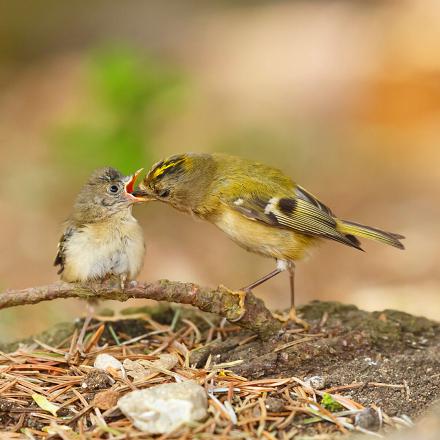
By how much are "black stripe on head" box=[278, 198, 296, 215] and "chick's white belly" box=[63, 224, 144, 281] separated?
0.96 metres

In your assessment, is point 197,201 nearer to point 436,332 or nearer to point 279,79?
point 436,332

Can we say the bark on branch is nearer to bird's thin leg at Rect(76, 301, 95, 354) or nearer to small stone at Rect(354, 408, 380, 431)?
bird's thin leg at Rect(76, 301, 95, 354)

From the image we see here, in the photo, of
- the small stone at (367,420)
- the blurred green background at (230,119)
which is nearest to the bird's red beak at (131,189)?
the blurred green background at (230,119)

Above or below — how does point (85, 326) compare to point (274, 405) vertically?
below

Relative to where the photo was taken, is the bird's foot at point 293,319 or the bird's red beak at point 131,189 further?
the bird's red beak at point 131,189

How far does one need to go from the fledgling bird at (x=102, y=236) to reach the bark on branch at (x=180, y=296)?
14cm

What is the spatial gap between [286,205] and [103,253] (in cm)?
128

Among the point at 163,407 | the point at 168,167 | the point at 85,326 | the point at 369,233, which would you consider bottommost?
the point at 85,326

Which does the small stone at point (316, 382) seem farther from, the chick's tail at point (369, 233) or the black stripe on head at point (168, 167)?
the black stripe on head at point (168, 167)

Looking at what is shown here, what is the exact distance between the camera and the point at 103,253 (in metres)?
4.20

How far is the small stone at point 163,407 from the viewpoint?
303cm

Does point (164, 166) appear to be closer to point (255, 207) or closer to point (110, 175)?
point (110, 175)

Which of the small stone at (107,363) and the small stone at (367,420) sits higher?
the small stone at (367,420)

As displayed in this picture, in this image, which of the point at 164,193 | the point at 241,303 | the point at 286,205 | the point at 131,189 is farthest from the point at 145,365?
the point at 286,205
